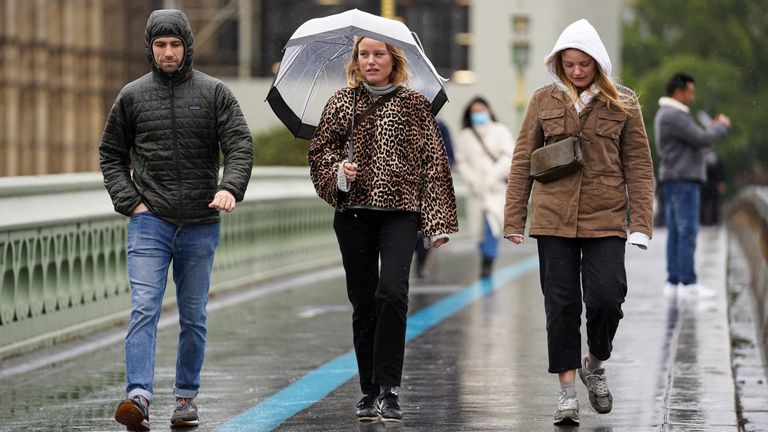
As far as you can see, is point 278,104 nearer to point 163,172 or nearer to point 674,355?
point 163,172

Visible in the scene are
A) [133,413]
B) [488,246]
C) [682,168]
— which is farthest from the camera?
[488,246]

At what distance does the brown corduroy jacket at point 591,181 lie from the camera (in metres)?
7.67

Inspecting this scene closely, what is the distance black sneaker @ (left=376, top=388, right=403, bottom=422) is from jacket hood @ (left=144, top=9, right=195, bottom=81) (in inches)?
63.7

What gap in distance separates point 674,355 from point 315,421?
3.09m

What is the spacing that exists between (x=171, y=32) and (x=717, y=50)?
72681mm

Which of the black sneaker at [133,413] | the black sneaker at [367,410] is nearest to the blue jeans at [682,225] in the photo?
the black sneaker at [367,410]

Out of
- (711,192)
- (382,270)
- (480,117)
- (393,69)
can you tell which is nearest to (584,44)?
(393,69)

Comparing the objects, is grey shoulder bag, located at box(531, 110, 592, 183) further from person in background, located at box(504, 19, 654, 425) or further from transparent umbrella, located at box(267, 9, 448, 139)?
transparent umbrella, located at box(267, 9, 448, 139)

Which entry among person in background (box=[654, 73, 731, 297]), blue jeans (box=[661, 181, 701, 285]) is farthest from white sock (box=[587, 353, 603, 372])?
blue jeans (box=[661, 181, 701, 285])

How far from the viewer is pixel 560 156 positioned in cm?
759

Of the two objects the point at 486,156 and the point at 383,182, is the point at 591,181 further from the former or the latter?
the point at 486,156

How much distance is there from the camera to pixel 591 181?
303 inches

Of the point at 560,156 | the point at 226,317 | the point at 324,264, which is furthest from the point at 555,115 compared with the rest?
the point at 324,264

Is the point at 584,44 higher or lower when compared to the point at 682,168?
higher
